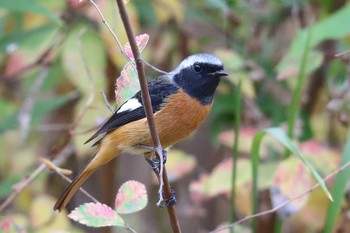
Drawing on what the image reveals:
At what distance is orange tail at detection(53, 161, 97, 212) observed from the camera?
8.13ft

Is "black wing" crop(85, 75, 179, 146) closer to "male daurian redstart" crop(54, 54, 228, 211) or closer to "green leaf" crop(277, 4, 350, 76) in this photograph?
"male daurian redstart" crop(54, 54, 228, 211)

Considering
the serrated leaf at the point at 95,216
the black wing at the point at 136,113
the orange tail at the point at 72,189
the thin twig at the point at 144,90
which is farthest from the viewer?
the black wing at the point at 136,113

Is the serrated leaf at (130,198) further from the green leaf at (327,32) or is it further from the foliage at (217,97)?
the green leaf at (327,32)

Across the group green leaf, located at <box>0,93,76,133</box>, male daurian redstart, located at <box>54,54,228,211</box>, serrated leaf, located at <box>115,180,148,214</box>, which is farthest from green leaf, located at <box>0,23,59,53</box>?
serrated leaf, located at <box>115,180,148,214</box>

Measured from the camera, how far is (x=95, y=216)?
1845 millimetres

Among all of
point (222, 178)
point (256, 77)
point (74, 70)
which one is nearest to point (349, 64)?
point (256, 77)

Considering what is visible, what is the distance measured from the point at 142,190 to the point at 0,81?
72.9 inches

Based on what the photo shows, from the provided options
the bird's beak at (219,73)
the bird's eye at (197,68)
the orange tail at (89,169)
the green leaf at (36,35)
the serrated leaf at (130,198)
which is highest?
the green leaf at (36,35)

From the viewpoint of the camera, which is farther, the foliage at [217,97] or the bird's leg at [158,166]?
the foliage at [217,97]

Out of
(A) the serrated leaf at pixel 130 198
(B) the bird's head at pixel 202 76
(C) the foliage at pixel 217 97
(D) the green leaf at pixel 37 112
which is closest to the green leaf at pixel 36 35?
(C) the foliage at pixel 217 97

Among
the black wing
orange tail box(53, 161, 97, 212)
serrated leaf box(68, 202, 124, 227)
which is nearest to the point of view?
serrated leaf box(68, 202, 124, 227)

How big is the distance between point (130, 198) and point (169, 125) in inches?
26.4

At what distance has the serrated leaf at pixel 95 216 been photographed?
1.83 m

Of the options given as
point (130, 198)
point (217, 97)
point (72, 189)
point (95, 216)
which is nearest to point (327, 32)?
point (217, 97)
